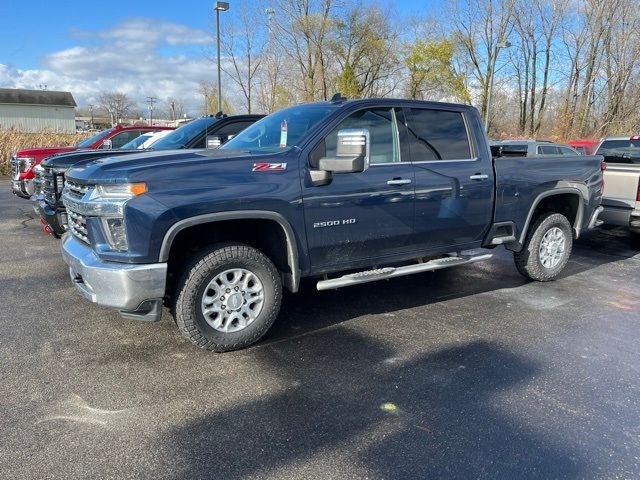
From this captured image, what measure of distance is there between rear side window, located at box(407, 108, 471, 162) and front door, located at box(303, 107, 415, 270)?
0.22 meters

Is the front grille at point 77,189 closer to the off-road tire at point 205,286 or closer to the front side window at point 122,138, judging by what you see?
the off-road tire at point 205,286

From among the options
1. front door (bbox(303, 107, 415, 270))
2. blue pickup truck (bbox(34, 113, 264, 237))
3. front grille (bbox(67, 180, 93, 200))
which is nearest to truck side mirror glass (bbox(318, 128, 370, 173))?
front door (bbox(303, 107, 415, 270))

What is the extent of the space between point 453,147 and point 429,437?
3143 millimetres

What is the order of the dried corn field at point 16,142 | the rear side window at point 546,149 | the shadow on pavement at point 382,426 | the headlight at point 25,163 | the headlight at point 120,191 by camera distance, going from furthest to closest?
1. the dried corn field at point 16,142
2. the rear side window at point 546,149
3. the headlight at point 25,163
4. the headlight at point 120,191
5. the shadow on pavement at point 382,426

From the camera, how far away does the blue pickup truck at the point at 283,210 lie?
3549 millimetres

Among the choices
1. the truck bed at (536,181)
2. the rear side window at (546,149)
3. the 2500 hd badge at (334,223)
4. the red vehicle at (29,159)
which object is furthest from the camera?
the rear side window at (546,149)

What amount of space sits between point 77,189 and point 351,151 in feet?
7.11

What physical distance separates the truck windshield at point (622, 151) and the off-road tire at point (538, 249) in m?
3.84

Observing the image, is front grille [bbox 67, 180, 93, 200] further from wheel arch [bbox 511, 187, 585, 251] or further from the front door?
wheel arch [bbox 511, 187, 585, 251]

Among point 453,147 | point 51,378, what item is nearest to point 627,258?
point 453,147

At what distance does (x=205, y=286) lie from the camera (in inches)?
150

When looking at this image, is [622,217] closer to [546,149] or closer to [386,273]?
[386,273]

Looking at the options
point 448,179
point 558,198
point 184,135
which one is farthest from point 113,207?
point 558,198

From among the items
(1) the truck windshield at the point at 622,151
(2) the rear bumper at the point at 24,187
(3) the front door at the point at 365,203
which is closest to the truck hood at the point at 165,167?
(3) the front door at the point at 365,203
